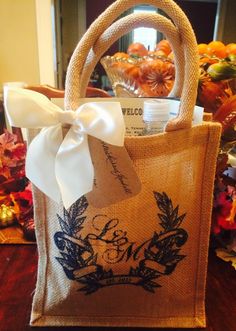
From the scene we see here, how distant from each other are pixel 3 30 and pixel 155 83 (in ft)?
4.51

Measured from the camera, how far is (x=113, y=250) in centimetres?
37

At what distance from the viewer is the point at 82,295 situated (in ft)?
1.28

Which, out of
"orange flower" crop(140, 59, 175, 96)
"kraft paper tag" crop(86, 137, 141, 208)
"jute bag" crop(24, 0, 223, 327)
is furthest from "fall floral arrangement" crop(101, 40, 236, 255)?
"kraft paper tag" crop(86, 137, 141, 208)

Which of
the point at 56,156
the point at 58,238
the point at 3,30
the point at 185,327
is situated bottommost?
the point at 185,327

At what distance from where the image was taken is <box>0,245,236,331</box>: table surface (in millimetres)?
382

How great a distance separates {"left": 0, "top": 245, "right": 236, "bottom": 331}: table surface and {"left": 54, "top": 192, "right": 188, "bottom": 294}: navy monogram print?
0.07 metres

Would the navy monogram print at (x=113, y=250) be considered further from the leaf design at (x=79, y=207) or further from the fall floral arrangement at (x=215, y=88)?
the fall floral arrangement at (x=215, y=88)

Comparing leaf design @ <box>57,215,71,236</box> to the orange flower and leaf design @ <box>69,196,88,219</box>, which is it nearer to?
leaf design @ <box>69,196,88,219</box>

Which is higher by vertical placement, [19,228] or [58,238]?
[58,238]

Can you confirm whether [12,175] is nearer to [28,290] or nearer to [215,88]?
[28,290]

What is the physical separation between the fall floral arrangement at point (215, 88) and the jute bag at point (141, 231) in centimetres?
12

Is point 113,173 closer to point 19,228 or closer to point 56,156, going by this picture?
point 56,156

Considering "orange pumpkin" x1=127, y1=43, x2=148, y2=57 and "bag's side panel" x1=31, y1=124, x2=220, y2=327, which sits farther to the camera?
"orange pumpkin" x1=127, y1=43, x2=148, y2=57

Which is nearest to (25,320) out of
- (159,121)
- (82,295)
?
(82,295)
